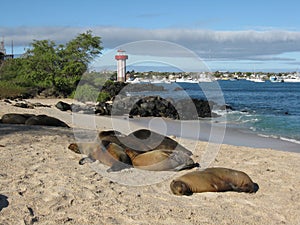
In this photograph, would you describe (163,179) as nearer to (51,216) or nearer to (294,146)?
(51,216)

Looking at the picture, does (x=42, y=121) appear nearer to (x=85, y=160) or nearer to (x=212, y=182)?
(x=85, y=160)

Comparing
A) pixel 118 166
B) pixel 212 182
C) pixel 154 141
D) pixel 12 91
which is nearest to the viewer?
pixel 212 182

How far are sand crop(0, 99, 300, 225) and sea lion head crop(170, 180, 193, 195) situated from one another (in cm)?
11

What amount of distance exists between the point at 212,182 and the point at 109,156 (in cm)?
215

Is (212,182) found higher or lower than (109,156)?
lower

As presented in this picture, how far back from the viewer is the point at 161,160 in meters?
7.43

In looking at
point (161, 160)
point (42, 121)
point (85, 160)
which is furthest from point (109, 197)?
point (42, 121)

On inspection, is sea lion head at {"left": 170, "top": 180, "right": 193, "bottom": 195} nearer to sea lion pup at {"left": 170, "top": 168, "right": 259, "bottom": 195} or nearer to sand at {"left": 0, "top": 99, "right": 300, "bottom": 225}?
sea lion pup at {"left": 170, "top": 168, "right": 259, "bottom": 195}

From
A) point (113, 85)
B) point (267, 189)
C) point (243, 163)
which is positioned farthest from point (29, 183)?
point (113, 85)

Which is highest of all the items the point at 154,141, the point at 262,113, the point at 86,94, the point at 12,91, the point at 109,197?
the point at 154,141

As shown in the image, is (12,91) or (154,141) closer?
(154,141)

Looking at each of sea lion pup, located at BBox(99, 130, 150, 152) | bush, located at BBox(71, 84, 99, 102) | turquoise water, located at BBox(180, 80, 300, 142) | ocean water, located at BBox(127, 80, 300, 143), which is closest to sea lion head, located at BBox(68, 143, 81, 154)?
sea lion pup, located at BBox(99, 130, 150, 152)

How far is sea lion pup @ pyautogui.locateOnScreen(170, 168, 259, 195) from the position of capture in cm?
620

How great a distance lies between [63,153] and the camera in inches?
322
